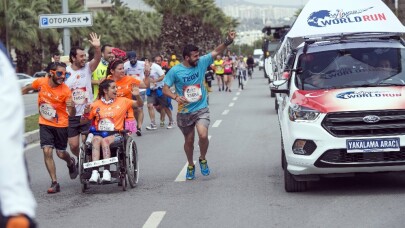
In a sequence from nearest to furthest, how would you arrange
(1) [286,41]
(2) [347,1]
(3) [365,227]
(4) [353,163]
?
(3) [365,227]
(4) [353,163]
(2) [347,1]
(1) [286,41]

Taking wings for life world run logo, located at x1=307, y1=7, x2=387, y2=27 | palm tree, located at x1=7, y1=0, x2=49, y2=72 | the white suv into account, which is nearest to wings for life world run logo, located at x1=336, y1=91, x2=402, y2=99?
the white suv

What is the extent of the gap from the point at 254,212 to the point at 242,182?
93.3 inches

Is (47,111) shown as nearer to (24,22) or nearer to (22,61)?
(24,22)

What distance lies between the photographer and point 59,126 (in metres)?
11.4

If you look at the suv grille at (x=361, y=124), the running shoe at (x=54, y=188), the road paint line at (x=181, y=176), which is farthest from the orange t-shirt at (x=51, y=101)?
the suv grille at (x=361, y=124)

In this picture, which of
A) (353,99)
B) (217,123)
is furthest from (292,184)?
(217,123)

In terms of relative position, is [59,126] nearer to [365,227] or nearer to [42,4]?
[365,227]

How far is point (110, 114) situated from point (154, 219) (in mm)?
2612

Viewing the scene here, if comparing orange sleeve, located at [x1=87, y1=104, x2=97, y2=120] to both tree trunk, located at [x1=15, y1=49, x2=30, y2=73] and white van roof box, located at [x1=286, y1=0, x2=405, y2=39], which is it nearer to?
white van roof box, located at [x1=286, y1=0, x2=405, y2=39]

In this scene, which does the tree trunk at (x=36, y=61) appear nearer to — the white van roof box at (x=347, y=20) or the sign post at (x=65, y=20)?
the sign post at (x=65, y=20)

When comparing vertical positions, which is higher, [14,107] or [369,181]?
[14,107]

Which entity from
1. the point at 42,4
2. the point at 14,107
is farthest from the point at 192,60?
the point at 42,4

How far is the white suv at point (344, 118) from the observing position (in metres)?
9.89

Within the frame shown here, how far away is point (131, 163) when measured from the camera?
11.1 meters
